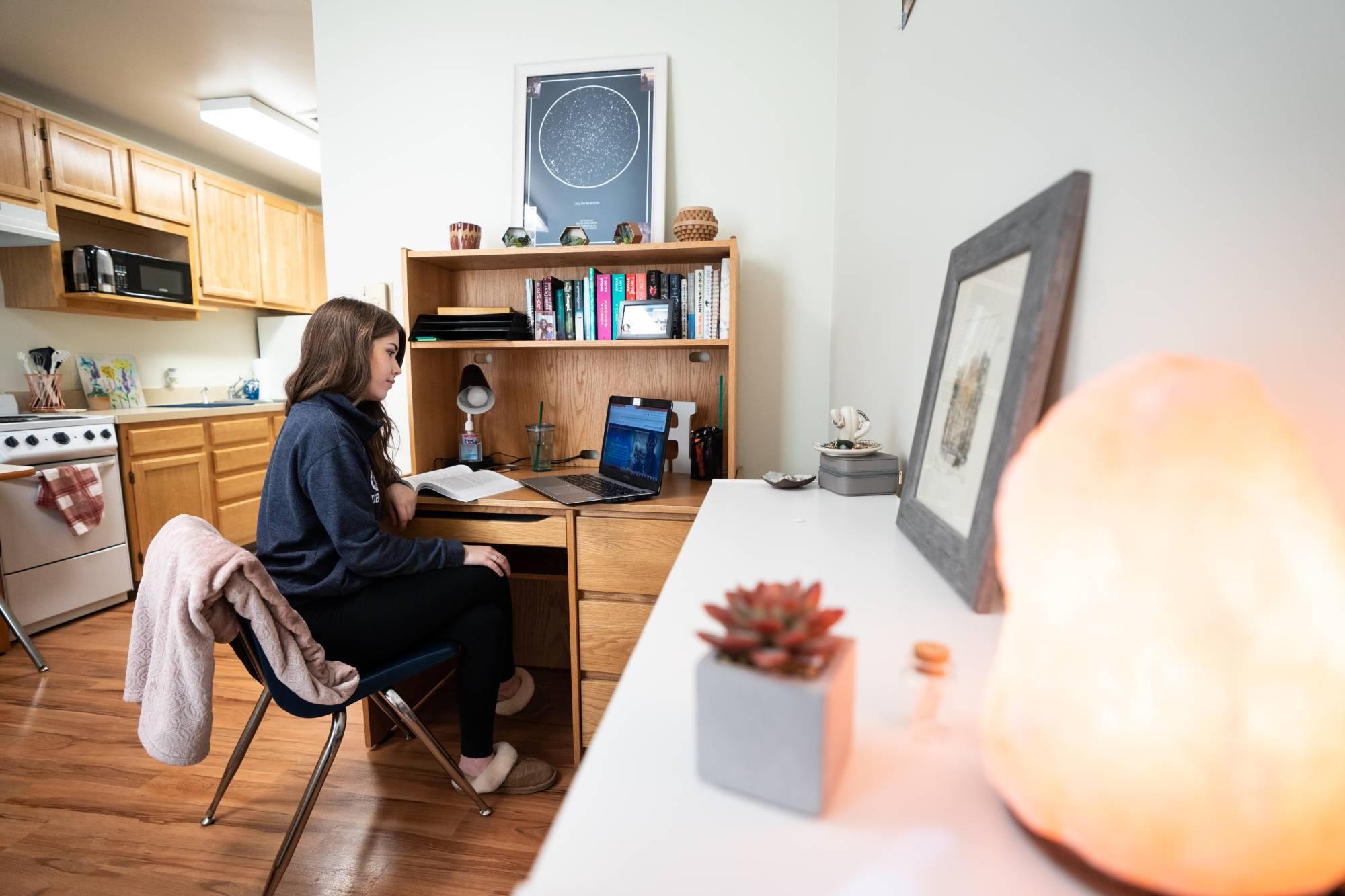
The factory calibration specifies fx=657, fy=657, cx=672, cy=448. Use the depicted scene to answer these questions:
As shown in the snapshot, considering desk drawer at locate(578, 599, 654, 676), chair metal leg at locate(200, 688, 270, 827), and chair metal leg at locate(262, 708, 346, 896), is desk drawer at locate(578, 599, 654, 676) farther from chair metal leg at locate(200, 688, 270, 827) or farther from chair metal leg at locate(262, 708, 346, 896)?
chair metal leg at locate(200, 688, 270, 827)

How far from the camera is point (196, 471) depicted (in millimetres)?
3666

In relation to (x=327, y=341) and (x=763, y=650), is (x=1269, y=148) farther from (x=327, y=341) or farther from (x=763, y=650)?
(x=327, y=341)

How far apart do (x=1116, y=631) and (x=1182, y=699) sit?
40 millimetres

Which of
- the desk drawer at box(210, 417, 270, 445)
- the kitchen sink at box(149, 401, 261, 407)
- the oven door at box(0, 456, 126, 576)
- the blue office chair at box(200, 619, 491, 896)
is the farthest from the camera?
the kitchen sink at box(149, 401, 261, 407)

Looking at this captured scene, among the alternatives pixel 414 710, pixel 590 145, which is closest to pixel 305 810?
pixel 414 710

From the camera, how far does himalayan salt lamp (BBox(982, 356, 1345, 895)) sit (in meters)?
0.32

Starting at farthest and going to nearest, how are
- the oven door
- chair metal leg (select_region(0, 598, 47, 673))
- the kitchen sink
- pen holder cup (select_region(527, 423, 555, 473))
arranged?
1. the kitchen sink
2. the oven door
3. chair metal leg (select_region(0, 598, 47, 673))
4. pen holder cup (select_region(527, 423, 555, 473))

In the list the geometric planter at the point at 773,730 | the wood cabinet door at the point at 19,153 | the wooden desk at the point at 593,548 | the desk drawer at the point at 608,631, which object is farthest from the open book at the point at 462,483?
the wood cabinet door at the point at 19,153

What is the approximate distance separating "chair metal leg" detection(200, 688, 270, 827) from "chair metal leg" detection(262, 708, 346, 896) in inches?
7.6

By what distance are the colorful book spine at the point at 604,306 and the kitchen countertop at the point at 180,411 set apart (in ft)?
5.28

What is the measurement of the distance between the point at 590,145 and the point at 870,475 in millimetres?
1636

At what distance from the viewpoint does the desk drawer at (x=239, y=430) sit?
3812mm

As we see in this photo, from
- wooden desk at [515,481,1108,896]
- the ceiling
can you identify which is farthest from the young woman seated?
the ceiling

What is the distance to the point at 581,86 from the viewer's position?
232cm
